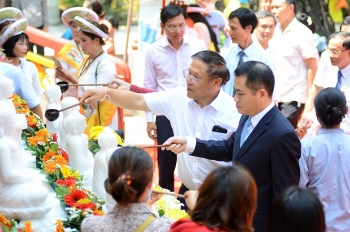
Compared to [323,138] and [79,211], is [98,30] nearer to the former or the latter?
[323,138]

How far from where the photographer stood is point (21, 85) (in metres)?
5.13

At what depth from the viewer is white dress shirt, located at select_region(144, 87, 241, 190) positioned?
14.3 ft

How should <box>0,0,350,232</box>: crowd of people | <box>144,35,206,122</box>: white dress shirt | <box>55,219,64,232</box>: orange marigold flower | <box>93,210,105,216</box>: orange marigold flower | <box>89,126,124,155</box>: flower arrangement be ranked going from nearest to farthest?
<box>0,0,350,232</box>: crowd of people → <box>55,219,64,232</box>: orange marigold flower → <box>93,210,105,216</box>: orange marigold flower → <box>89,126,124,155</box>: flower arrangement → <box>144,35,206,122</box>: white dress shirt

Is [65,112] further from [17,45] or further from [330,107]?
[330,107]

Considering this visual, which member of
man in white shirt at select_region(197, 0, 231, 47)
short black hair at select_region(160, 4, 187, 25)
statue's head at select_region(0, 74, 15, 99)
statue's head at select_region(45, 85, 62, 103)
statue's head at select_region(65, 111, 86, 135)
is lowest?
man in white shirt at select_region(197, 0, 231, 47)

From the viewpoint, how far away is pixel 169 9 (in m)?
5.86

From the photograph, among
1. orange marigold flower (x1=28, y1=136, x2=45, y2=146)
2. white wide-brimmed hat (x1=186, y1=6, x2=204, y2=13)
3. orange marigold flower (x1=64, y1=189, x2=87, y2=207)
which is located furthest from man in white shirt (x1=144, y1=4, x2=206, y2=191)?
white wide-brimmed hat (x1=186, y1=6, x2=204, y2=13)

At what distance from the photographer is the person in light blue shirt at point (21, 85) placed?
16.5ft

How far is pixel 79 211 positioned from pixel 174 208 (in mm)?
558

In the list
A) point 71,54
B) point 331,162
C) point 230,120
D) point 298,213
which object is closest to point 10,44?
point 71,54

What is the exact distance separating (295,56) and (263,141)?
3.23 metres

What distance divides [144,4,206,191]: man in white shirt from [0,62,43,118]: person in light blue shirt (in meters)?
1.03

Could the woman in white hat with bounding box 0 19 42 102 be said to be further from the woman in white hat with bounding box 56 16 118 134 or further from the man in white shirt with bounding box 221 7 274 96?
the man in white shirt with bounding box 221 7 274 96

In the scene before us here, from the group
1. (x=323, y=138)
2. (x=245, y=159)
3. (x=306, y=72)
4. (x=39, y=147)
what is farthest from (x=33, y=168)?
(x=306, y=72)
